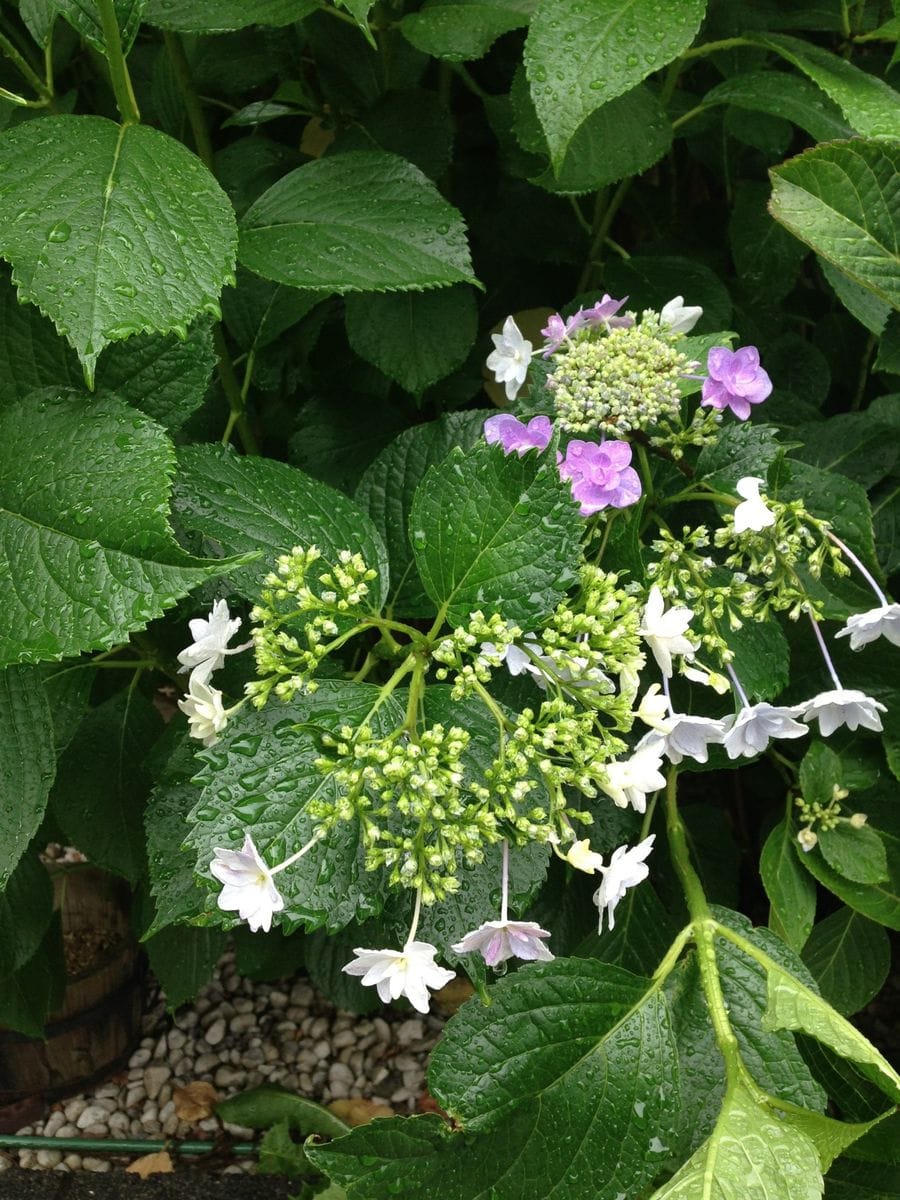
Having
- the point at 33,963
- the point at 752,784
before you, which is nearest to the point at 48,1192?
the point at 33,963

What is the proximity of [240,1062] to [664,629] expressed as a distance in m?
1.37

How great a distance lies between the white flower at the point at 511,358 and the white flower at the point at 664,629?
0.29 m

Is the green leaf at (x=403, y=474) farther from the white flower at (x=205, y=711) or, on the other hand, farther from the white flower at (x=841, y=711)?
the white flower at (x=841, y=711)

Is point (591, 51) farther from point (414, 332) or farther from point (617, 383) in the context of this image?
point (414, 332)

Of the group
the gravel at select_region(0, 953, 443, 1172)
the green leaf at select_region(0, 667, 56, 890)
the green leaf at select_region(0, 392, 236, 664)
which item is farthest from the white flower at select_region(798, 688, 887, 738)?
the gravel at select_region(0, 953, 443, 1172)

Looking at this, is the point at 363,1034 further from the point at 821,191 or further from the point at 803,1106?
the point at 821,191

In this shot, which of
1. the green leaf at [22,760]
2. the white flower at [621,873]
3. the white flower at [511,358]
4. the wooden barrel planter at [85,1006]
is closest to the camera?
the white flower at [621,873]

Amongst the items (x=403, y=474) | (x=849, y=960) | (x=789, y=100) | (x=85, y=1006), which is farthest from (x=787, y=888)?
(x=85, y=1006)

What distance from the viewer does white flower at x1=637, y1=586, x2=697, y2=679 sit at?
2.49 feet

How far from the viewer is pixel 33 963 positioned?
1448 mm

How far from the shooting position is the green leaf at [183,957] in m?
1.36

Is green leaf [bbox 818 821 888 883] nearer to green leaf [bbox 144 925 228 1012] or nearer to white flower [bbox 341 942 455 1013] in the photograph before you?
white flower [bbox 341 942 455 1013]

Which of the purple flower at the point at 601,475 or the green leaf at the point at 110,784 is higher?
the purple flower at the point at 601,475

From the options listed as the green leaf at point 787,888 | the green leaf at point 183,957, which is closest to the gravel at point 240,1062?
the green leaf at point 183,957
